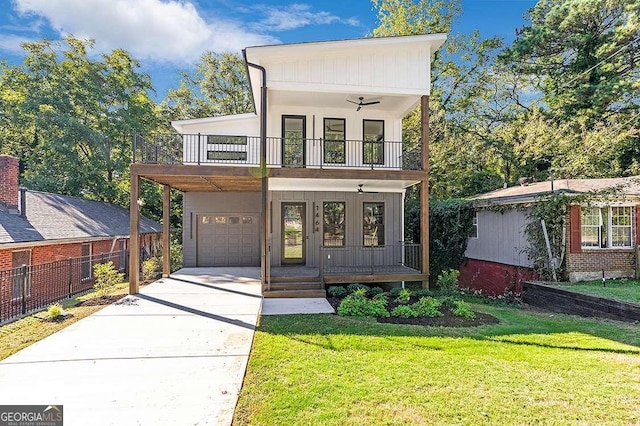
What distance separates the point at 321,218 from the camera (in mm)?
11773

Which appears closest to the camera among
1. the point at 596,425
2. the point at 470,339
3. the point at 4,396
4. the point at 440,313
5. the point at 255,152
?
the point at 596,425

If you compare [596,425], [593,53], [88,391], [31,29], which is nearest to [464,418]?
[596,425]

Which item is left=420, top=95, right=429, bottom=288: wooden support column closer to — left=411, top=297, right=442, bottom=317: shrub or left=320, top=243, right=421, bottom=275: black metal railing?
left=320, top=243, right=421, bottom=275: black metal railing

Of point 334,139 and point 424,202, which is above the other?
point 334,139

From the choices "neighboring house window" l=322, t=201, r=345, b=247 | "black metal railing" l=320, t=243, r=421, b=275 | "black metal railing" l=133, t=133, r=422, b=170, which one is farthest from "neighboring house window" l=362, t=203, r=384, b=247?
"black metal railing" l=133, t=133, r=422, b=170

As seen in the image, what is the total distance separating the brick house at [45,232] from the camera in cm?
1022

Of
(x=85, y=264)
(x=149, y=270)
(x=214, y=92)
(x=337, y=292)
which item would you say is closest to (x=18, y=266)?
(x=85, y=264)

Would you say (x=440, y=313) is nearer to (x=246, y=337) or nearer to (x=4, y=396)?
(x=246, y=337)

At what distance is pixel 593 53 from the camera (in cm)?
1862

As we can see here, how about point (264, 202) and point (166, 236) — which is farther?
point (166, 236)

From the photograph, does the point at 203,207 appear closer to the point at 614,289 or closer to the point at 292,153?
the point at 292,153

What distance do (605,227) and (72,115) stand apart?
25563 mm

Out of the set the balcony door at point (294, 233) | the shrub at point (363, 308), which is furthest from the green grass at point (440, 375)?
the balcony door at point (294, 233)

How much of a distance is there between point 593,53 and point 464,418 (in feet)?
75.4
